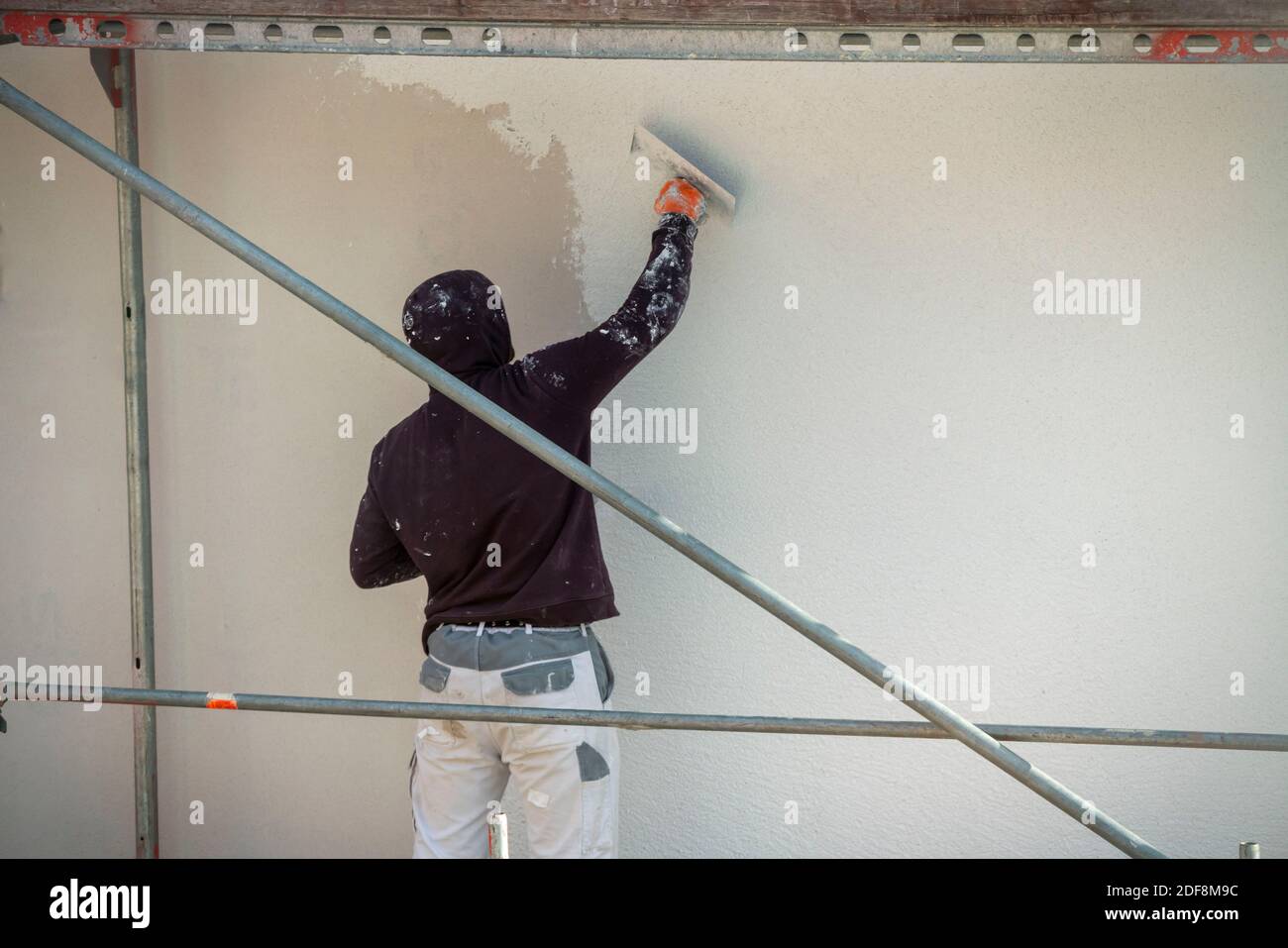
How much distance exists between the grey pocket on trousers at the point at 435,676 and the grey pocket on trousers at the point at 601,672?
0.32m

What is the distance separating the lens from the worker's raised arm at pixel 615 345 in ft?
8.84

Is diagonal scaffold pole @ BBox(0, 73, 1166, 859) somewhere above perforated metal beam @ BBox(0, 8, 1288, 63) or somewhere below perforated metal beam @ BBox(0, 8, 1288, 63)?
below

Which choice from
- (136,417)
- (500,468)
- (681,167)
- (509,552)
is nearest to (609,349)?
(500,468)

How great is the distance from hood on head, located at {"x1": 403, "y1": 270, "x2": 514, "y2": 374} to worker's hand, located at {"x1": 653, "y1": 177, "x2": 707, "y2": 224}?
52 centimetres

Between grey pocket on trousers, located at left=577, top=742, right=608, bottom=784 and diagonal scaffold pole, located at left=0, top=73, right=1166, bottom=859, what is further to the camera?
grey pocket on trousers, located at left=577, top=742, right=608, bottom=784

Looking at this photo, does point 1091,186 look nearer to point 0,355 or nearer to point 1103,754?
point 1103,754

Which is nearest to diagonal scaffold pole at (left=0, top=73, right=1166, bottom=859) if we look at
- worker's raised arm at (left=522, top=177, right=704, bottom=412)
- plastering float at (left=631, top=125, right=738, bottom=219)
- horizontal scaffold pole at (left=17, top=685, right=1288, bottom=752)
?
horizontal scaffold pole at (left=17, top=685, right=1288, bottom=752)

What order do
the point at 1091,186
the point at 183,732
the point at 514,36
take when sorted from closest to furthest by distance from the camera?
1. the point at 514,36
2. the point at 1091,186
3. the point at 183,732

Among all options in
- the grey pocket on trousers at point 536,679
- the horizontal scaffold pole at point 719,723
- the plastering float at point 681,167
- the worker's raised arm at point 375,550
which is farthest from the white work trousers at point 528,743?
the plastering float at point 681,167

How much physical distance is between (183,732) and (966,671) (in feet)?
6.96

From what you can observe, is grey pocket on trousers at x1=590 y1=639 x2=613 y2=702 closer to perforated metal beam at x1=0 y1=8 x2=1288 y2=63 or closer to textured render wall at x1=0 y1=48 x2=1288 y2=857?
textured render wall at x1=0 y1=48 x2=1288 y2=857

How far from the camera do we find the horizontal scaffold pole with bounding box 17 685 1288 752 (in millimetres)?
2615

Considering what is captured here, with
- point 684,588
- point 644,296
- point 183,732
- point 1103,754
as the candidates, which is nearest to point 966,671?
point 1103,754

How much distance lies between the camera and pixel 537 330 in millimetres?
3359
